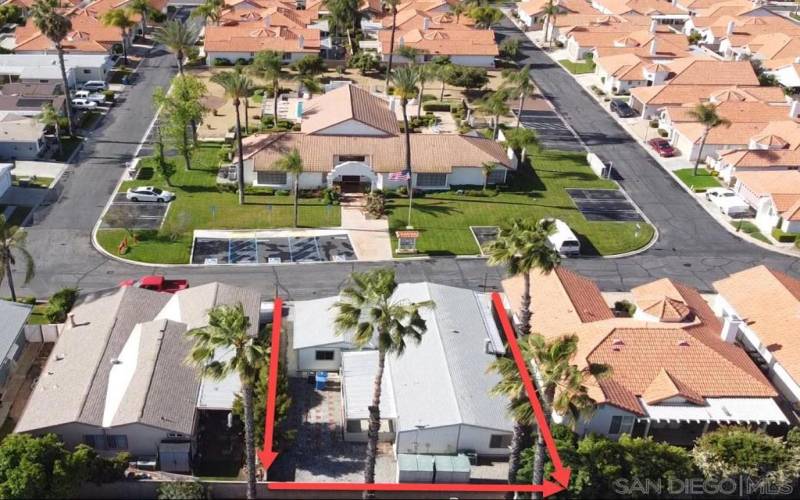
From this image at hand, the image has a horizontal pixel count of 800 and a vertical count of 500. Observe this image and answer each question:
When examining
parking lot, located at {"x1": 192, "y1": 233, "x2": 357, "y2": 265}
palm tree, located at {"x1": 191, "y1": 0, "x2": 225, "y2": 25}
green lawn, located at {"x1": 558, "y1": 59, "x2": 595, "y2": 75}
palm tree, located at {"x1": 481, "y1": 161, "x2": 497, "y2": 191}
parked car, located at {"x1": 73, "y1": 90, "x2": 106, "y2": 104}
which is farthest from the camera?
palm tree, located at {"x1": 191, "y1": 0, "x2": 225, "y2": 25}

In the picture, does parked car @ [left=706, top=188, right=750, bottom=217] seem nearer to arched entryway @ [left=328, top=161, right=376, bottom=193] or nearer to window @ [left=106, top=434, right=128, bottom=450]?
arched entryway @ [left=328, top=161, right=376, bottom=193]

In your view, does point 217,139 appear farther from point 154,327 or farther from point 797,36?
point 797,36

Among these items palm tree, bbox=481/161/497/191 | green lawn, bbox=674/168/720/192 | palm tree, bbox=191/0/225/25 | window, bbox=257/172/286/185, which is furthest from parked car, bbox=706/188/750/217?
palm tree, bbox=191/0/225/25

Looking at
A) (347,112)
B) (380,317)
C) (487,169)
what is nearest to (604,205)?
(487,169)

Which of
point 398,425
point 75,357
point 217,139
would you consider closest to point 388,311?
point 398,425

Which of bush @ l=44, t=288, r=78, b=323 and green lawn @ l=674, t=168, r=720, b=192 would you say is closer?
bush @ l=44, t=288, r=78, b=323

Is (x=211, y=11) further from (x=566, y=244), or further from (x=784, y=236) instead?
(x=784, y=236)

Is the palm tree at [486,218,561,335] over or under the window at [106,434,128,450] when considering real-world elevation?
over
